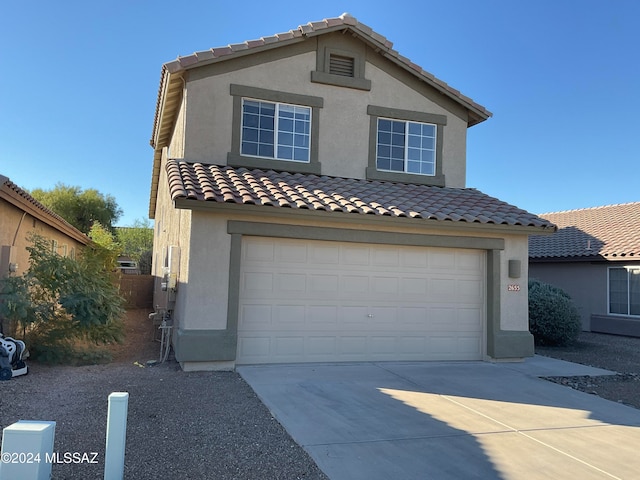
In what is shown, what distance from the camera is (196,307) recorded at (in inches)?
360

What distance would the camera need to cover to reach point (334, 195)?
10258 mm

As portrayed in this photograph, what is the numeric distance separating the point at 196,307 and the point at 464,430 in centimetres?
503

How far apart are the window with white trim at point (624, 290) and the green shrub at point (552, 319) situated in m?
4.43

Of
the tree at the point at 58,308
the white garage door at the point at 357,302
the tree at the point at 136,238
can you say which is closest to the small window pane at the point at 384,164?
the white garage door at the point at 357,302

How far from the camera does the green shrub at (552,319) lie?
45.4ft

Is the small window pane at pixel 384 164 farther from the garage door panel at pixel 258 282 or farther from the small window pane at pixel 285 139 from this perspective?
the garage door panel at pixel 258 282

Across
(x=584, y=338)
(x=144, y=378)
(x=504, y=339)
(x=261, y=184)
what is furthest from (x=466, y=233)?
(x=584, y=338)

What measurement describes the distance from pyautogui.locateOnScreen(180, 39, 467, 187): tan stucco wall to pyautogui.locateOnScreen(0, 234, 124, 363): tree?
332 centimetres

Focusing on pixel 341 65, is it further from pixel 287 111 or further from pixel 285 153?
pixel 285 153

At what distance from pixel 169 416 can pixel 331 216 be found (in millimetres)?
4600

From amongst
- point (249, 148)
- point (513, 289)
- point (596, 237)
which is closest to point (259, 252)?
point (249, 148)

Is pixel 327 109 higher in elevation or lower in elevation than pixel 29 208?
higher

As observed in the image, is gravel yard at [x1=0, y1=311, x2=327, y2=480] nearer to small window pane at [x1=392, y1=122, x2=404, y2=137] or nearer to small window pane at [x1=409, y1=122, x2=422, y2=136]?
small window pane at [x1=392, y1=122, x2=404, y2=137]

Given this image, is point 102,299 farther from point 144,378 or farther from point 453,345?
point 453,345
